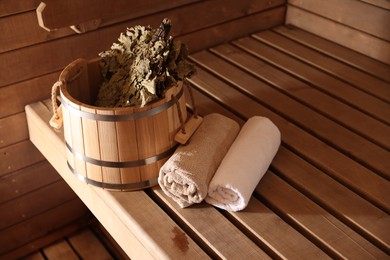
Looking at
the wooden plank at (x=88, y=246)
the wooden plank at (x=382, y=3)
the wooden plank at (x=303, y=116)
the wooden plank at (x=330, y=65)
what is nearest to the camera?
the wooden plank at (x=303, y=116)

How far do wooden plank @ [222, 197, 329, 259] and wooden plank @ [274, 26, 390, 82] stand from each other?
3.41ft

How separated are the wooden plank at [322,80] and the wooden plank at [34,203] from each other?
1068 millimetres

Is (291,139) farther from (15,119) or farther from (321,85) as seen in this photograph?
(15,119)

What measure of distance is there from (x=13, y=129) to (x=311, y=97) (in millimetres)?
1153

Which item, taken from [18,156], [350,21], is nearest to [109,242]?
[18,156]

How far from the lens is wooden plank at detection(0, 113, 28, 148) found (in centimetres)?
187

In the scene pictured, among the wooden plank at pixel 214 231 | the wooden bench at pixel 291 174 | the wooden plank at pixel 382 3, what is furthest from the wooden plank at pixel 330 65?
the wooden plank at pixel 214 231

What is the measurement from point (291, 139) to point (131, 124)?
0.65 metres

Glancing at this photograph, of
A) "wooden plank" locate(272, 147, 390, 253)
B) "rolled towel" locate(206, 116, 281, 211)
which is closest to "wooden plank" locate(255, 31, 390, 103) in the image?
"wooden plank" locate(272, 147, 390, 253)

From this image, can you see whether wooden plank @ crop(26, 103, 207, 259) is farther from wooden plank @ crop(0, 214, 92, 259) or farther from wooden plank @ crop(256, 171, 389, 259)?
wooden plank @ crop(0, 214, 92, 259)

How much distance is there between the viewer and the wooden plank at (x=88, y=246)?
91.1 inches

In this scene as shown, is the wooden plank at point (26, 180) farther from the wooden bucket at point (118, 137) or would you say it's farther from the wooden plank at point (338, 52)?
the wooden plank at point (338, 52)

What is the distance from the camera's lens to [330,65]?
224 cm

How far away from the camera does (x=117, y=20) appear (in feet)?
6.59
